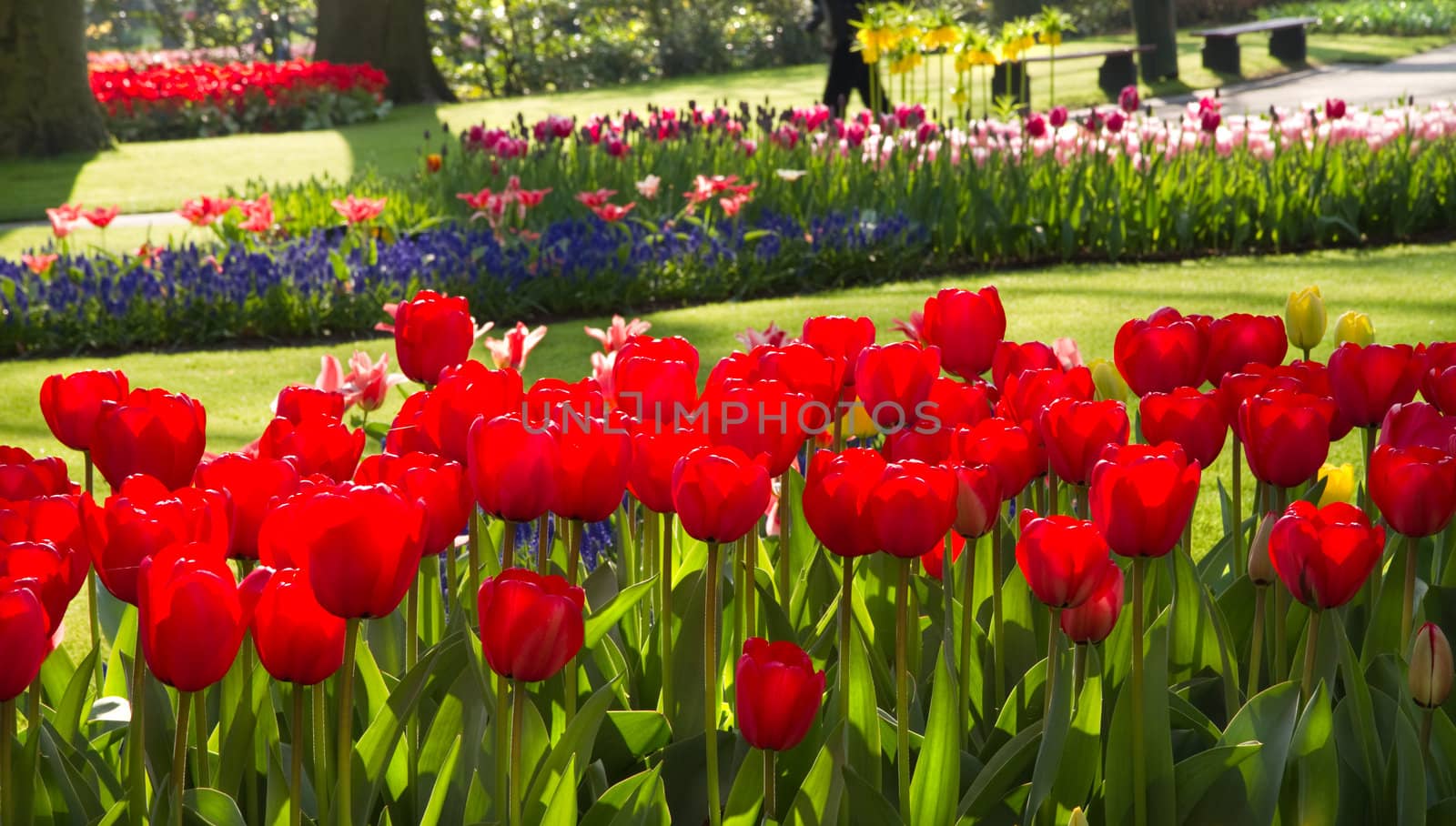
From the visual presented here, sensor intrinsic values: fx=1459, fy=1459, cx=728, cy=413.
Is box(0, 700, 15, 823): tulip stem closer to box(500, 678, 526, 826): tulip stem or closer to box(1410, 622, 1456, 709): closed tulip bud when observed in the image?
box(500, 678, 526, 826): tulip stem

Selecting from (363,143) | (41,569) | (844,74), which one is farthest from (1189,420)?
(363,143)

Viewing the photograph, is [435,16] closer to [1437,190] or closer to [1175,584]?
[1437,190]

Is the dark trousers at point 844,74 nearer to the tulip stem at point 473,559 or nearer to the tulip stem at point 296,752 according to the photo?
the tulip stem at point 473,559

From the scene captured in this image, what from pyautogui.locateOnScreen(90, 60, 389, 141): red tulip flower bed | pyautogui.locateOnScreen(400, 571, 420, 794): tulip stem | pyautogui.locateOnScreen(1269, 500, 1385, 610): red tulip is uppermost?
pyautogui.locateOnScreen(90, 60, 389, 141): red tulip flower bed

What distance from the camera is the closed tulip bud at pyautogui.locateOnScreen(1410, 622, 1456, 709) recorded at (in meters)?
1.35

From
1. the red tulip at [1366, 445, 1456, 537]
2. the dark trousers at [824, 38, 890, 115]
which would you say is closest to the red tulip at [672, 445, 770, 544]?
the red tulip at [1366, 445, 1456, 537]

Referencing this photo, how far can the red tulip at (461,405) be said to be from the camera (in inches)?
64.3

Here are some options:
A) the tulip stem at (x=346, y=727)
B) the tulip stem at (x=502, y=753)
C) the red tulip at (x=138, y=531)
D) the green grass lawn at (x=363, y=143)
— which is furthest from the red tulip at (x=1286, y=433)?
the green grass lawn at (x=363, y=143)

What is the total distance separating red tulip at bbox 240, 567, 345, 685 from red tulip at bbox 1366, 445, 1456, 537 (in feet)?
3.34

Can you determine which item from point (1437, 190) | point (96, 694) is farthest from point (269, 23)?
point (96, 694)

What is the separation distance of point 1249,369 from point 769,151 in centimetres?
727

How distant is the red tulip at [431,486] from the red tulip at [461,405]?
0.51 ft

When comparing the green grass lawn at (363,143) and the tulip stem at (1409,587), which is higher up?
the green grass lawn at (363,143)

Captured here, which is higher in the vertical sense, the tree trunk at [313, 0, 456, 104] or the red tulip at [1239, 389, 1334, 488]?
the tree trunk at [313, 0, 456, 104]
